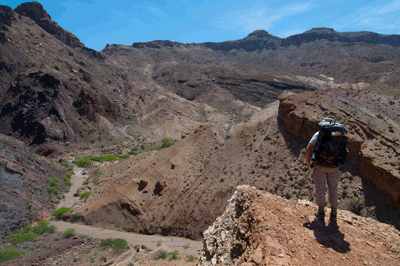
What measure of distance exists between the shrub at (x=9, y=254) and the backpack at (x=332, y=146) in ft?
47.7

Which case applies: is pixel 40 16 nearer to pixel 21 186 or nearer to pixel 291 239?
pixel 21 186

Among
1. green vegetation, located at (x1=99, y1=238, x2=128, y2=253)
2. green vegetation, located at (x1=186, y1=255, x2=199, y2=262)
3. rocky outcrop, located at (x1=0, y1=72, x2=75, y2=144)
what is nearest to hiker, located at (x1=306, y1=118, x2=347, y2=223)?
green vegetation, located at (x1=186, y1=255, x2=199, y2=262)

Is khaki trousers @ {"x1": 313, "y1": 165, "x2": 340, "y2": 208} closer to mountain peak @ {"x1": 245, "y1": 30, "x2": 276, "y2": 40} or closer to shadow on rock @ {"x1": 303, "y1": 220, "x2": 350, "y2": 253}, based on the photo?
shadow on rock @ {"x1": 303, "y1": 220, "x2": 350, "y2": 253}

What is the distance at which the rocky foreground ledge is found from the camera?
3014mm

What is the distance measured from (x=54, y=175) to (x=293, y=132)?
22.6m

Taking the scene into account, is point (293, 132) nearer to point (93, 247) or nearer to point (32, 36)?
point (93, 247)

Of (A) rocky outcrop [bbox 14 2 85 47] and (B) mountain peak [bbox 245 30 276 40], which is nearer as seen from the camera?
(A) rocky outcrop [bbox 14 2 85 47]

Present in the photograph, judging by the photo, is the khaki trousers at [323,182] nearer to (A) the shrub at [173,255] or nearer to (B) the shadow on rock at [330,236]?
(B) the shadow on rock at [330,236]

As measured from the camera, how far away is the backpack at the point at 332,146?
387 centimetres

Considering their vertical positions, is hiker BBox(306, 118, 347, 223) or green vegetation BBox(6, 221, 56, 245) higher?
hiker BBox(306, 118, 347, 223)

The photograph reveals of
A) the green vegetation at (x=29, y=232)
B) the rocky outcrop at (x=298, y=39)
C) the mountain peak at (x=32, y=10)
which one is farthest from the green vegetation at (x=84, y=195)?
the rocky outcrop at (x=298, y=39)

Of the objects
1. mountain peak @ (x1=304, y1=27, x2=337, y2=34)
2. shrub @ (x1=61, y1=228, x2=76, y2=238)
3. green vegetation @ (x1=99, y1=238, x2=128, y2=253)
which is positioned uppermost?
mountain peak @ (x1=304, y1=27, x2=337, y2=34)

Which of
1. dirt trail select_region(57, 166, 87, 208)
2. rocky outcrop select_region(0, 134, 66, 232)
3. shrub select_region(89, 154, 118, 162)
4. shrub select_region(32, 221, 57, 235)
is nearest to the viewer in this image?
shrub select_region(32, 221, 57, 235)

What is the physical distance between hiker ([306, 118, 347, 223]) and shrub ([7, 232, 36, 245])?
643 inches
